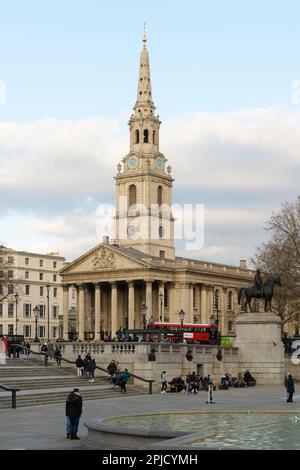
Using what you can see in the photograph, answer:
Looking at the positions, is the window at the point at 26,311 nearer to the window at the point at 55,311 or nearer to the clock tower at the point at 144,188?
the window at the point at 55,311

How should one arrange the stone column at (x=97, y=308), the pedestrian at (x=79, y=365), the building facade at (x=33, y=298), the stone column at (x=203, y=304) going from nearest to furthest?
the pedestrian at (x=79, y=365) < the stone column at (x=97, y=308) < the stone column at (x=203, y=304) < the building facade at (x=33, y=298)

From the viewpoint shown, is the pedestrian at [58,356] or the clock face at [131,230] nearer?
the pedestrian at [58,356]

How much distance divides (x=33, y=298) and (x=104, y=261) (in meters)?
17.9

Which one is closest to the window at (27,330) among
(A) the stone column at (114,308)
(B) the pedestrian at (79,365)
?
(A) the stone column at (114,308)

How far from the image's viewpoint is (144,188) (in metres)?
133

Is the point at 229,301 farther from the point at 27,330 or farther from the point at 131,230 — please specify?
the point at 27,330

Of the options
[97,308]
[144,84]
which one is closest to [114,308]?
[97,308]

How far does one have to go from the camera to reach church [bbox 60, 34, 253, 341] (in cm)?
12306

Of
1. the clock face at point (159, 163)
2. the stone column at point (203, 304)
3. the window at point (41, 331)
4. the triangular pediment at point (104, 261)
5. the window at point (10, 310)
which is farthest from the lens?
the window at point (41, 331)

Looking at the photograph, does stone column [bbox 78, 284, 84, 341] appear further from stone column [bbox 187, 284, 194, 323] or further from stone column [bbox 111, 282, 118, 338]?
stone column [bbox 187, 284, 194, 323]

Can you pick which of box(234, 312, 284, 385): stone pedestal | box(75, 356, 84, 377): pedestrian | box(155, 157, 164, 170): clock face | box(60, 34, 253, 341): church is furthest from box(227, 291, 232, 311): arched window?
box(75, 356, 84, 377): pedestrian

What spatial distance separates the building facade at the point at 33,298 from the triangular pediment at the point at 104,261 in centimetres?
847

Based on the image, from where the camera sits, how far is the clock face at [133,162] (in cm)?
13462

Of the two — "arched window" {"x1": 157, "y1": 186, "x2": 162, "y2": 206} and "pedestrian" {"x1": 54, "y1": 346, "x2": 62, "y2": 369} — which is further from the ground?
"arched window" {"x1": 157, "y1": 186, "x2": 162, "y2": 206}
